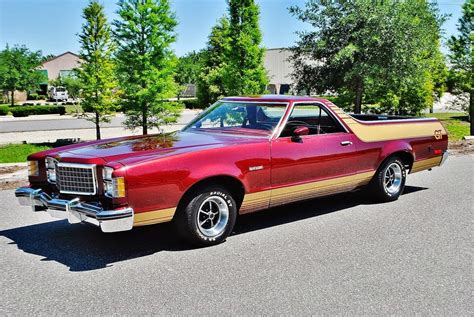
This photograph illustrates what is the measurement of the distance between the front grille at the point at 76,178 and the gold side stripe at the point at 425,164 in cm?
507

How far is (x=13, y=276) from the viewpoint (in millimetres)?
4590

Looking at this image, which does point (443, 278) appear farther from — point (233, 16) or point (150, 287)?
point (233, 16)

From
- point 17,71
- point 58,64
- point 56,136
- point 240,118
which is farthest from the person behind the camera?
point 58,64

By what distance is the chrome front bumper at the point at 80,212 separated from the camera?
461cm

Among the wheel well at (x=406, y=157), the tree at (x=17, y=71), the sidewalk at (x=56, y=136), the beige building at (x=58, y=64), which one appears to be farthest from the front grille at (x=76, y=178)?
the beige building at (x=58, y=64)

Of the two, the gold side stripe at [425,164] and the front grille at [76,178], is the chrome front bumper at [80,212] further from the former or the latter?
the gold side stripe at [425,164]

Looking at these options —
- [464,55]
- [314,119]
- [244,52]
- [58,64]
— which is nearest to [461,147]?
[464,55]

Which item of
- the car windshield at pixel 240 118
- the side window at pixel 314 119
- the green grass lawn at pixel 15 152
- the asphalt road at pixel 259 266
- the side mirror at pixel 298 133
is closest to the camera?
the asphalt road at pixel 259 266

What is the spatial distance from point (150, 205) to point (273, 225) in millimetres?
1984

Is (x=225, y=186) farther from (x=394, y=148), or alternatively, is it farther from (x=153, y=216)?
(x=394, y=148)

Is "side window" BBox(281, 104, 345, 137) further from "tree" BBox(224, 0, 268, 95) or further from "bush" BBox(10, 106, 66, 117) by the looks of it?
"bush" BBox(10, 106, 66, 117)

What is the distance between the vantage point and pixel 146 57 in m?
15.2

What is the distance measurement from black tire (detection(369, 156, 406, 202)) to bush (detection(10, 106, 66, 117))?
1384 inches

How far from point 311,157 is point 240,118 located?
110 cm
